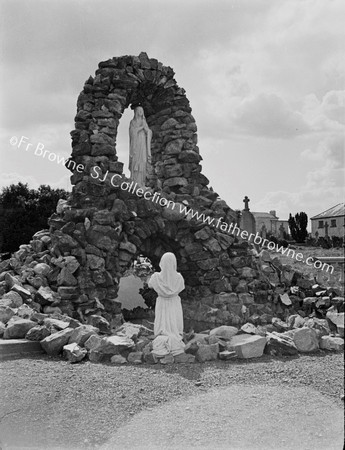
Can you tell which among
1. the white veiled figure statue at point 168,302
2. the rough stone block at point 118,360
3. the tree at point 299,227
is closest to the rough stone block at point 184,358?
the white veiled figure statue at point 168,302

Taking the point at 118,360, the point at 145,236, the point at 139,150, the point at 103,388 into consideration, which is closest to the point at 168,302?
the point at 118,360

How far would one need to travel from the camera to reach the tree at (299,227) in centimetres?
3462

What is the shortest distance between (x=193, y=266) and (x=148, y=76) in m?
5.92

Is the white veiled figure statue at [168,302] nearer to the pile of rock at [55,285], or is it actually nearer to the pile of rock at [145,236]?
the pile of rock at [55,285]

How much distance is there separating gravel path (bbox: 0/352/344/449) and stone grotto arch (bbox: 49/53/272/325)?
401cm

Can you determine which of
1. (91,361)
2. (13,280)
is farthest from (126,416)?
(13,280)

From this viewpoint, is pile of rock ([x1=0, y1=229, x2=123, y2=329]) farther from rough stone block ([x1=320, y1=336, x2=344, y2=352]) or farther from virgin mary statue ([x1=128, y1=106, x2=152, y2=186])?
rough stone block ([x1=320, y1=336, x2=344, y2=352])

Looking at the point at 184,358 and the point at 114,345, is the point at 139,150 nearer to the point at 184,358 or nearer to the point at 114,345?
the point at 114,345

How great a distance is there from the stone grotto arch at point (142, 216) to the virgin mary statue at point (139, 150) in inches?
15.7

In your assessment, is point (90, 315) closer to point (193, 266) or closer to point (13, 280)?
point (13, 280)

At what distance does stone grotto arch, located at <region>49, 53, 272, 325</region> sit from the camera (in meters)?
11.6

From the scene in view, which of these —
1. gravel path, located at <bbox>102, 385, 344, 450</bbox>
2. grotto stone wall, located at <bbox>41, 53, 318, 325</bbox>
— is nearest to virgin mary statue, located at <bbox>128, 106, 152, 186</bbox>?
grotto stone wall, located at <bbox>41, 53, 318, 325</bbox>

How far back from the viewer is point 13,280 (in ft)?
35.2

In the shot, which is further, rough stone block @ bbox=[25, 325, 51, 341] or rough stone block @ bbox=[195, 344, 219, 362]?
rough stone block @ bbox=[25, 325, 51, 341]
